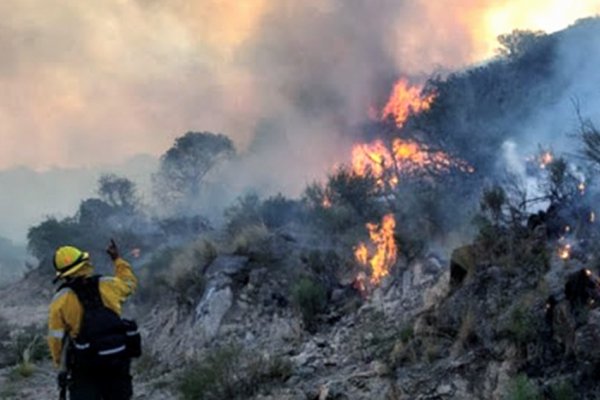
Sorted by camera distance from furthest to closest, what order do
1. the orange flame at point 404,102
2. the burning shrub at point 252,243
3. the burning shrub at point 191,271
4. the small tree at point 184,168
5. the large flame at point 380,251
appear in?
the small tree at point 184,168
the orange flame at point 404,102
the burning shrub at point 252,243
the burning shrub at point 191,271
the large flame at point 380,251

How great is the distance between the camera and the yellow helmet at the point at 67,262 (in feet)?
17.5

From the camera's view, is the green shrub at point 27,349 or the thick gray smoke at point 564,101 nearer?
the green shrub at point 27,349

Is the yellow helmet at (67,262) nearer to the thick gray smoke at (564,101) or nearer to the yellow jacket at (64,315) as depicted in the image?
the yellow jacket at (64,315)

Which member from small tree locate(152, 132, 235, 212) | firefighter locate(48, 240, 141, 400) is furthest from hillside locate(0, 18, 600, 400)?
small tree locate(152, 132, 235, 212)

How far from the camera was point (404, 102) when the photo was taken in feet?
86.1

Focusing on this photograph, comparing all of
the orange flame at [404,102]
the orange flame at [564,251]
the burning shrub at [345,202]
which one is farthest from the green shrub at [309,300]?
the orange flame at [404,102]

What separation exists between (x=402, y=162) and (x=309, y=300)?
12.7 metres

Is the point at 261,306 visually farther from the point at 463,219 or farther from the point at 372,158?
the point at 372,158

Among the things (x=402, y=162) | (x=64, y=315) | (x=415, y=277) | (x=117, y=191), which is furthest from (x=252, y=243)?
(x=117, y=191)

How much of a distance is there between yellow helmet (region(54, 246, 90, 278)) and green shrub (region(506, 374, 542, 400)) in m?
3.92

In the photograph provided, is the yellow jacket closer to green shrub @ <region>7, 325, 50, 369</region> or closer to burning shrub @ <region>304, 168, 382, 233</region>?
green shrub @ <region>7, 325, 50, 369</region>

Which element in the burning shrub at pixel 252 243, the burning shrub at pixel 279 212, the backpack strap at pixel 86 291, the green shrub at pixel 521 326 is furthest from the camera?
the burning shrub at pixel 279 212

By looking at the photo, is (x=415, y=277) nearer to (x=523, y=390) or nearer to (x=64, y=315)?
(x=523, y=390)

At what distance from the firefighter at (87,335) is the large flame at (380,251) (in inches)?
270
